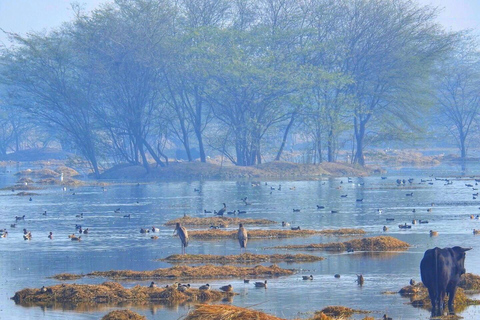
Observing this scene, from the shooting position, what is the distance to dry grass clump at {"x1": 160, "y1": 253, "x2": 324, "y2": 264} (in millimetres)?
29344

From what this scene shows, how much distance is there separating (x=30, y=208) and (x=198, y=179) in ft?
99.6

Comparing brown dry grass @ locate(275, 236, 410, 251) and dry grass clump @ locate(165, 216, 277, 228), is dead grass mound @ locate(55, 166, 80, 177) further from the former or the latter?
brown dry grass @ locate(275, 236, 410, 251)

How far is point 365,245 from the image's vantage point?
3222 centimetres

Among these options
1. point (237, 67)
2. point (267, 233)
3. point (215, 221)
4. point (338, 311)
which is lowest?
point (338, 311)

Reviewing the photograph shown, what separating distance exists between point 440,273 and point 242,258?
10616 mm

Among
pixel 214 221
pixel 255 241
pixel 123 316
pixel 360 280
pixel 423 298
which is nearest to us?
pixel 123 316

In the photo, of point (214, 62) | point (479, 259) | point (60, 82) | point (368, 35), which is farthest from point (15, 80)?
point (479, 259)

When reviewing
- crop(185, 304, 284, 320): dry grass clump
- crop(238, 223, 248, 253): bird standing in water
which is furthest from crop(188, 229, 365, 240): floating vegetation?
crop(185, 304, 284, 320): dry grass clump

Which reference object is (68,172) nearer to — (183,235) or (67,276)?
(183,235)

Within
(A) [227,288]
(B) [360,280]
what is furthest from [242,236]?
(A) [227,288]

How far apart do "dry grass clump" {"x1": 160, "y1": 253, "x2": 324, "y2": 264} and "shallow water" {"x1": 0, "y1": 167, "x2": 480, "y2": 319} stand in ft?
2.87

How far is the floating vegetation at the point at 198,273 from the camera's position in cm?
2617

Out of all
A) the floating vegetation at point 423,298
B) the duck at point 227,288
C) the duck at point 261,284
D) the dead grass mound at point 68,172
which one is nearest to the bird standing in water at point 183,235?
the duck at point 261,284

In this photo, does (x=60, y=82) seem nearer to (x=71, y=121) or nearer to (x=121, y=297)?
(x=71, y=121)
